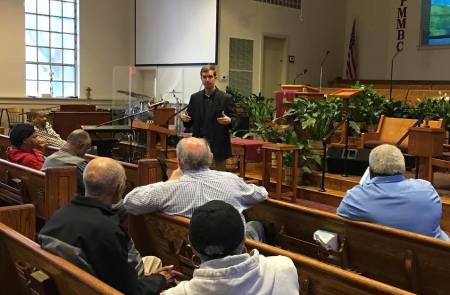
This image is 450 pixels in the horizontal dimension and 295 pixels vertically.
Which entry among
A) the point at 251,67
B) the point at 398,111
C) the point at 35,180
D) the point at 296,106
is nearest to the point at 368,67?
the point at 251,67

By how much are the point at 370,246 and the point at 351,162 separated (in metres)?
3.71

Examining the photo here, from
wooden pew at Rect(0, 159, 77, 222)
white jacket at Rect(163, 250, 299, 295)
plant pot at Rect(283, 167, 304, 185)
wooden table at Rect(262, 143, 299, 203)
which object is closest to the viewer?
white jacket at Rect(163, 250, 299, 295)

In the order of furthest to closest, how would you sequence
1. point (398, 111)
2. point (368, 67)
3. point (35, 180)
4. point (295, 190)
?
point (368, 67) < point (398, 111) < point (295, 190) < point (35, 180)

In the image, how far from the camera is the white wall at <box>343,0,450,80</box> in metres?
11.4

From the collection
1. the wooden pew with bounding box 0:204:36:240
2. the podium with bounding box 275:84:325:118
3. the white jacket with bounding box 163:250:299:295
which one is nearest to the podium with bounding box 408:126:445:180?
the podium with bounding box 275:84:325:118

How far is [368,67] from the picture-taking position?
12734 millimetres

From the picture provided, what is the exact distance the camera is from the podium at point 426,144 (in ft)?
16.4

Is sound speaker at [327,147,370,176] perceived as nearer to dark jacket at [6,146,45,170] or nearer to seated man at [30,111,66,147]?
seated man at [30,111,66,147]

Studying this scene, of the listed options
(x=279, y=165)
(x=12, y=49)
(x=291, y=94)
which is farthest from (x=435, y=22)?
(x=12, y=49)

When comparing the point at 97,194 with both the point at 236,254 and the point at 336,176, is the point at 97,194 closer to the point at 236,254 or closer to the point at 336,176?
the point at 236,254

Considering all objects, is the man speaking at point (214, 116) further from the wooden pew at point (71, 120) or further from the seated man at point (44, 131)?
the wooden pew at point (71, 120)

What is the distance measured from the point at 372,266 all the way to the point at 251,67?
30.3 feet

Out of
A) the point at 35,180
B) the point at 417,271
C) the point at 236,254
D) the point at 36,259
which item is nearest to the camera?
the point at 236,254

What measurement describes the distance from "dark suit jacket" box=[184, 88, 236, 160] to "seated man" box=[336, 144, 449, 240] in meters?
2.02
